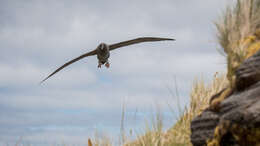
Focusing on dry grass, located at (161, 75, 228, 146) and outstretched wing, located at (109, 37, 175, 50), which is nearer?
dry grass, located at (161, 75, 228, 146)

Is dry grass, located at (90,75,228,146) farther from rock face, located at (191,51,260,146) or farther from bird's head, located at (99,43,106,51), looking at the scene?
bird's head, located at (99,43,106,51)

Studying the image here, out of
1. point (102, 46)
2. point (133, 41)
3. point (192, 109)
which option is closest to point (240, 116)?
point (192, 109)

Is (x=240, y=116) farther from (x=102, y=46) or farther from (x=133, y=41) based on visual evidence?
(x=133, y=41)

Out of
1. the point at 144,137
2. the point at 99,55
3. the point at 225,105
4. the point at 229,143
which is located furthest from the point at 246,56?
the point at 99,55

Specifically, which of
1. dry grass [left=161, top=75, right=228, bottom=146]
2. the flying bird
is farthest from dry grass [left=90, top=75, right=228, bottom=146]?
the flying bird

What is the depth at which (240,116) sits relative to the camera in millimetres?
3631

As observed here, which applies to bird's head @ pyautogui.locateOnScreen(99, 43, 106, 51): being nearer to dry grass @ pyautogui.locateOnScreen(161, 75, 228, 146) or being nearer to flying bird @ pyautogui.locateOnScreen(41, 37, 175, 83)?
flying bird @ pyautogui.locateOnScreen(41, 37, 175, 83)

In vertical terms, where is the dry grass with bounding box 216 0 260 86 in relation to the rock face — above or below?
above

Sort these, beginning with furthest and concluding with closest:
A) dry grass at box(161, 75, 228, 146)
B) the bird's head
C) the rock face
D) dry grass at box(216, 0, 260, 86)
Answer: the bird's head
dry grass at box(161, 75, 228, 146)
dry grass at box(216, 0, 260, 86)
the rock face

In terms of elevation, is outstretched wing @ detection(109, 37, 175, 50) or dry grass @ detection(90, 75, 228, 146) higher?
outstretched wing @ detection(109, 37, 175, 50)

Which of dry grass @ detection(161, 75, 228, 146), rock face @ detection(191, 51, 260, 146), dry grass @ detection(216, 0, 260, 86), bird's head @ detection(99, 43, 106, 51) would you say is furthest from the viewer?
bird's head @ detection(99, 43, 106, 51)

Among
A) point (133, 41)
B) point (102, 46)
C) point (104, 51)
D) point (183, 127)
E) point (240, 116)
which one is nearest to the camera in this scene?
point (240, 116)

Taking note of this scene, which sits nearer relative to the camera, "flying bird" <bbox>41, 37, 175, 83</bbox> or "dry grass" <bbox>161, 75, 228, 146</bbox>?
"dry grass" <bbox>161, 75, 228, 146</bbox>

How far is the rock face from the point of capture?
3.61m
